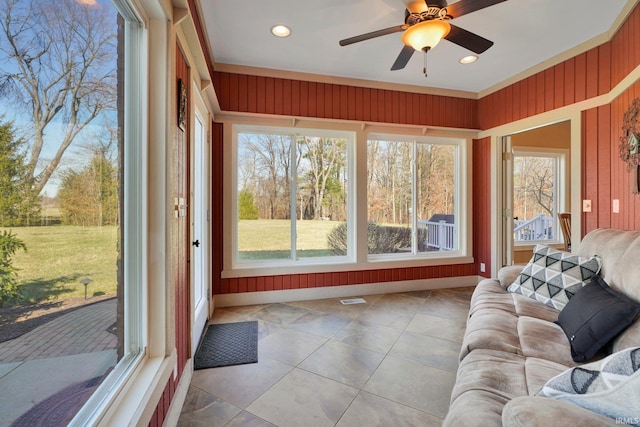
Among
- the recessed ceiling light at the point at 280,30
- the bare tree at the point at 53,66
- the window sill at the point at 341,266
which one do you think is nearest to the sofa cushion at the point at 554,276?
the window sill at the point at 341,266

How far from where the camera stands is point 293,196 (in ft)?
12.0

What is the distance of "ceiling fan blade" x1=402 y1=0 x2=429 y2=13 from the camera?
2050mm

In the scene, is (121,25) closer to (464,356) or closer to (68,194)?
(68,194)

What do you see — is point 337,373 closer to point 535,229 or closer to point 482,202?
point 482,202

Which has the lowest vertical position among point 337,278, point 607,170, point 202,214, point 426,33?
point 337,278

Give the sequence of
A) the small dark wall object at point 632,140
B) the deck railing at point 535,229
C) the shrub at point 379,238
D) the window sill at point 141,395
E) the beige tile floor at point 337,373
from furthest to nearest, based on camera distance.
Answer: the deck railing at point 535,229, the shrub at point 379,238, the small dark wall object at point 632,140, the beige tile floor at point 337,373, the window sill at point 141,395

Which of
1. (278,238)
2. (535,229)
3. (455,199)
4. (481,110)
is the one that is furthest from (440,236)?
(535,229)

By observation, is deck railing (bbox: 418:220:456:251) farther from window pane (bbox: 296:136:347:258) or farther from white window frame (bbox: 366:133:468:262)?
window pane (bbox: 296:136:347:258)

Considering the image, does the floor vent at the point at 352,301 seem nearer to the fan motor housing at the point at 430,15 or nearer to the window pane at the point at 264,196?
the window pane at the point at 264,196

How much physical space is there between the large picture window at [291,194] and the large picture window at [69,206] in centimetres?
214

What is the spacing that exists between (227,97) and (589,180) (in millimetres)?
3860

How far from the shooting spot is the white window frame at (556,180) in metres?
5.39

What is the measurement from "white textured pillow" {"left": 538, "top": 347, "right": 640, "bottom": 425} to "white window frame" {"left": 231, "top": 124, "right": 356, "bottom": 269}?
114 inches

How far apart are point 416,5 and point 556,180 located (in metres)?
5.18
